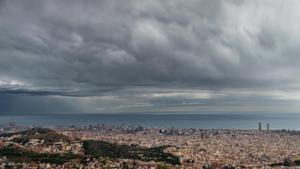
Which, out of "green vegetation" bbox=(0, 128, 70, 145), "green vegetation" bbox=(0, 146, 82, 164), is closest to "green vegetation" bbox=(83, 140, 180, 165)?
"green vegetation" bbox=(0, 128, 70, 145)

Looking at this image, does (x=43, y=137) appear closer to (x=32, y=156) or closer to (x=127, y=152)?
(x=127, y=152)

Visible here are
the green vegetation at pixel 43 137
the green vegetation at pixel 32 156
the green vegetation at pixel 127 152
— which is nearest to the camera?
the green vegetation at pixel 32 156

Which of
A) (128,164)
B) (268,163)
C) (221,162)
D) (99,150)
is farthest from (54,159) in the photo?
(268,163)

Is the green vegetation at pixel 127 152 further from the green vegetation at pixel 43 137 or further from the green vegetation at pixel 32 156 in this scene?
the green vegetation at pixel 32 156

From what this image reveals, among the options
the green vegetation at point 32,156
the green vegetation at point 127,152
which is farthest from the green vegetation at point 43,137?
the green vegetation at point 32,156

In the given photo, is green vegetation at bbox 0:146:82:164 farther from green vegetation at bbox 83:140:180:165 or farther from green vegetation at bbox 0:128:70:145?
green vegetation at bbox 0:128:70:145

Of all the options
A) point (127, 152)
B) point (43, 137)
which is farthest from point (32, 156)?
point (43, 137)

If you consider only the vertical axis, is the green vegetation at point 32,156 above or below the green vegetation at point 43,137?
below
